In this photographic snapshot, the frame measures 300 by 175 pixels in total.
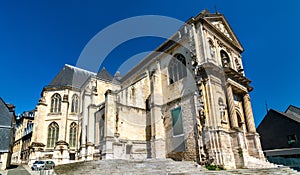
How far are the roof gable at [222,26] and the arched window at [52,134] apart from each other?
23.1 meters

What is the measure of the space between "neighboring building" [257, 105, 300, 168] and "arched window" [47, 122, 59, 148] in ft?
86.9

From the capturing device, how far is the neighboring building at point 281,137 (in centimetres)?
2248

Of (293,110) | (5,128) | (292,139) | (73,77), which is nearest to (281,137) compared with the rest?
(292,139)

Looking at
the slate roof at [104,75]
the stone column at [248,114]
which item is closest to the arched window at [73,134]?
the slate roof at [104,75]

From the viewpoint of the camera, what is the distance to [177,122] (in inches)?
728

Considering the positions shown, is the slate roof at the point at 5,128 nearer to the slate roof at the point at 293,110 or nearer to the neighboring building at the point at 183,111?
the neighboring building at the point at 183,111

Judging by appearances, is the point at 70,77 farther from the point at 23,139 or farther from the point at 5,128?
the point at 5,128

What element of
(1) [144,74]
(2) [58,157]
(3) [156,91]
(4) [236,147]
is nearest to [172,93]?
(3) [156,91]

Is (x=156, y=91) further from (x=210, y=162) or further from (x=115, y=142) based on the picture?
(x=210, y=162)

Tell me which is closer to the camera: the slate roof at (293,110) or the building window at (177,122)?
the building window at (177,122)

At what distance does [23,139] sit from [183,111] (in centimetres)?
3059

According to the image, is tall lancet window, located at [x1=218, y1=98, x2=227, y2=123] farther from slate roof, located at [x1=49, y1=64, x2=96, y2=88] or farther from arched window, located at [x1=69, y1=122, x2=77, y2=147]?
slate roof, located at [x1=49, y1=64, x2=96, y2=88]

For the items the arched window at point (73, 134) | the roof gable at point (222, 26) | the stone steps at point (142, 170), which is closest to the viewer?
the stone steps at point (142, 170)

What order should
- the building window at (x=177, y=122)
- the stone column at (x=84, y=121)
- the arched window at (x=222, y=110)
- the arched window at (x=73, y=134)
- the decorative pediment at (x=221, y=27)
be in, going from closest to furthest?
the arched window at (x=222, y=110)
the building window at (x=177, y=122)
the decorative pediment at (x=221, y=27)
the stone column at (x=84, y=121)
the arched window at (x=73, y=134)
